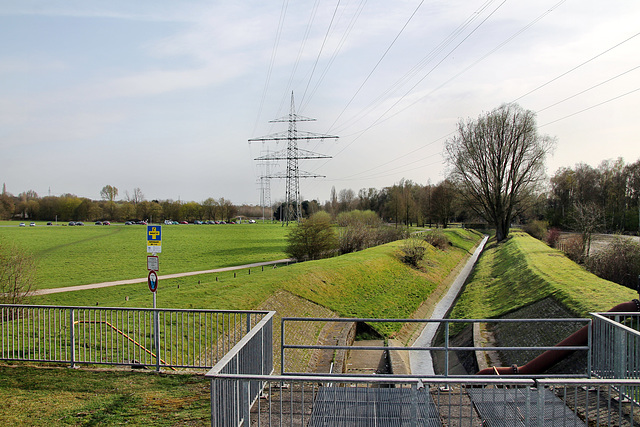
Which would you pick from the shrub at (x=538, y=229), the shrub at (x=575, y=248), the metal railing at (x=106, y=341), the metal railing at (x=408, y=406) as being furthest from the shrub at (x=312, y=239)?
the metal railing at (x=408, y=406)

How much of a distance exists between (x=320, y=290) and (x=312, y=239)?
59.0 ft

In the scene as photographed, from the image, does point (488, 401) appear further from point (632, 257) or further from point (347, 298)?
point (632, 257)

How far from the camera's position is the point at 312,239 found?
1747 inches

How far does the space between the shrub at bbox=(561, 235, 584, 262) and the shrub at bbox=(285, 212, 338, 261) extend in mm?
22046

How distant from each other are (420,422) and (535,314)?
55.9ft

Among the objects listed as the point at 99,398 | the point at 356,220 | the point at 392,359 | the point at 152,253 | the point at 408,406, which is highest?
the point at 356,220

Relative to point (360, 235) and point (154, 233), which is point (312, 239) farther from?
point (154, 233)

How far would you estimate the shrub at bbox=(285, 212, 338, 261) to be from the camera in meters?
44.0

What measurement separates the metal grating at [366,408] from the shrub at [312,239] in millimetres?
37549

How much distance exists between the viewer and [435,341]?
2147cm

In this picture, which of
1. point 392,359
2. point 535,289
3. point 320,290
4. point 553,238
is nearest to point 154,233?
point 392,359

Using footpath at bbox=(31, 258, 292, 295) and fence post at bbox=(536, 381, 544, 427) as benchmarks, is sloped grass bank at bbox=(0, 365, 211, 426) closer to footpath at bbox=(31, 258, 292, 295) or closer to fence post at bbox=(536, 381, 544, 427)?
fence post at bbox=(536, 381, 544, 427)

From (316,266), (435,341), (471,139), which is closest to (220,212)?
(471,139)

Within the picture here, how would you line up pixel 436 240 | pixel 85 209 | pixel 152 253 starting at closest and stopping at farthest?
pixel 152 253
pixel 436 240
pixel 85 209
